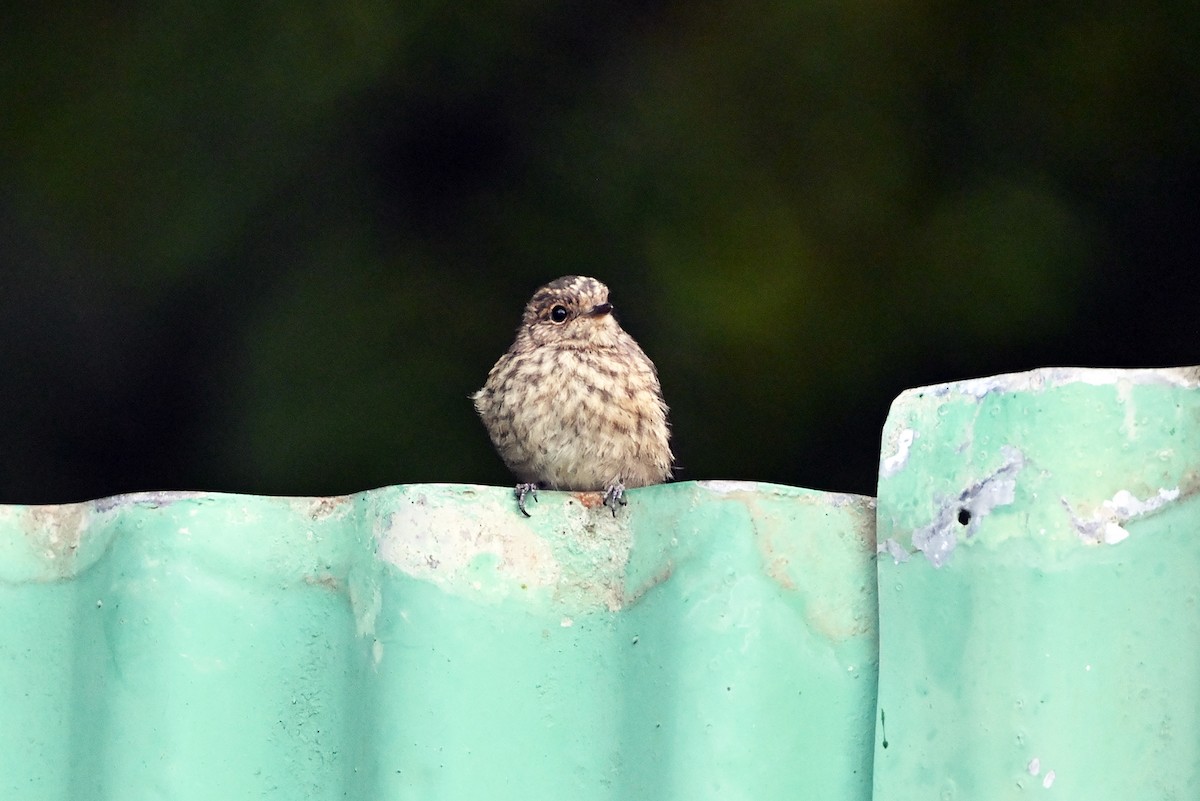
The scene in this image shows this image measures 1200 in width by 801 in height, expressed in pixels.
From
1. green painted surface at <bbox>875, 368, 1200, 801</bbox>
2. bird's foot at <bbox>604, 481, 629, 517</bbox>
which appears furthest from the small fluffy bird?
green painted surface at <bbox>875, 368, 1200, 801</bbox>

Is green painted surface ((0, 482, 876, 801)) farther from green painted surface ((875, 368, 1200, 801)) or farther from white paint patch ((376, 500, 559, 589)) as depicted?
green painted surface ((875, 368, 1200, 801))

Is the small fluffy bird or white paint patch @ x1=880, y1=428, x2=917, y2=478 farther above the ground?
the small fluffy bird

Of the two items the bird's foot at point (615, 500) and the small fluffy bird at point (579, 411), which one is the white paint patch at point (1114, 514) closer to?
the bird's foot at point (615, 500)

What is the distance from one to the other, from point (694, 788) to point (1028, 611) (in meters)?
0.52

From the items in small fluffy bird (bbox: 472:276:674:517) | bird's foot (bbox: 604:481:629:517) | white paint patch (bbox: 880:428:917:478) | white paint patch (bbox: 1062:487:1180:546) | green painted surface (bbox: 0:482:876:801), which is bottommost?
green painted surface (bbox: 0:482:876:801)

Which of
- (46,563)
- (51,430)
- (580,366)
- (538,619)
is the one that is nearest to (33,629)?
(46,563)

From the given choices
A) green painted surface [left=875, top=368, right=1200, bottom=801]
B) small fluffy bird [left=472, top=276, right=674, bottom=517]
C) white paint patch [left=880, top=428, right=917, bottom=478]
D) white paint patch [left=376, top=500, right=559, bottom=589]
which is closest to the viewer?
green painted surface [left=875, top=368, right=1200, bottom=801]

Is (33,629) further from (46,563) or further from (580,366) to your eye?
(580,366)

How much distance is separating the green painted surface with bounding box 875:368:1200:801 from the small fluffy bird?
220 centimetres

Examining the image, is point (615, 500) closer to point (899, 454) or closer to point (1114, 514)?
point (899, 454)

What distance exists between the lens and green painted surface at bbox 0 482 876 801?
91.4 inches

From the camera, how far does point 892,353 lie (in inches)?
207

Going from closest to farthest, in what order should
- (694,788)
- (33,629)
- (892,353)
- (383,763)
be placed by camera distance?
1. (694,788)
2. (383,763)
3. (33,629)
4. (892,353)

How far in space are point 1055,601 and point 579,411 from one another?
97.0 inches
